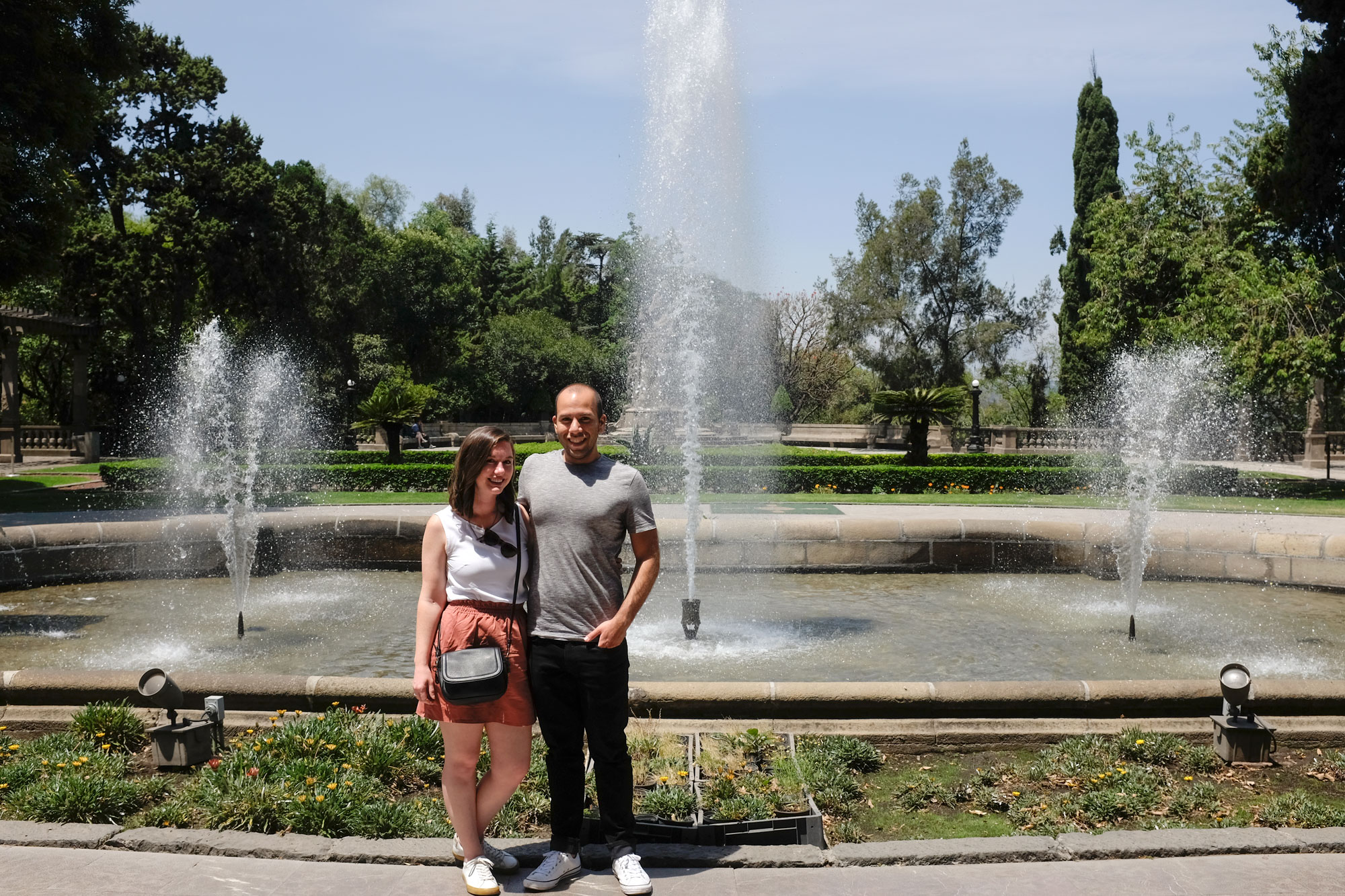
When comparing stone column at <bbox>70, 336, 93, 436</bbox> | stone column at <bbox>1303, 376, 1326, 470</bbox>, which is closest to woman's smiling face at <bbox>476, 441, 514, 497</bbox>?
stone column at <bbox>1303, 376, 1326, 470</bbox>

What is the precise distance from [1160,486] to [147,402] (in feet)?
117

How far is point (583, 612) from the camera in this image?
4.06 m

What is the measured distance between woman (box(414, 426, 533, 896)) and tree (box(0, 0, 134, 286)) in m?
11.0

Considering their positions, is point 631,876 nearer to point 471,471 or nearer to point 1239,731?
point 471,471

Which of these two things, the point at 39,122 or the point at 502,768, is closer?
the point at 502,768

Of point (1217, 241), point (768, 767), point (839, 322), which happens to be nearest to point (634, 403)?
point (839, 322)

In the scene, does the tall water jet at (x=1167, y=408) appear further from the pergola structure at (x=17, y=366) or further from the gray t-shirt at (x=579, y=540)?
the pergola structure at (x=17, y=366)

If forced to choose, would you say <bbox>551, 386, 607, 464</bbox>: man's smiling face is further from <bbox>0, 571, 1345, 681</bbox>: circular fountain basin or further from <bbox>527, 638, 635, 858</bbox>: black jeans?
<bbox>0, 571, 1345, 681</bbox>: circular fountain basin

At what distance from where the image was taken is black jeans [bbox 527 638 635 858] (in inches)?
160

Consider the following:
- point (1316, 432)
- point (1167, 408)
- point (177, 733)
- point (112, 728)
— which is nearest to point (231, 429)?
point (1167, 408)

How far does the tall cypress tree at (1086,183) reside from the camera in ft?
146

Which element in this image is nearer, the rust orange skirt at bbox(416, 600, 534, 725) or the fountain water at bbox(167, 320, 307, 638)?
the rust orange skirt at bbox(416, 600, 534, 725)

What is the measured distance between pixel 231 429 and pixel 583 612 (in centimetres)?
3511

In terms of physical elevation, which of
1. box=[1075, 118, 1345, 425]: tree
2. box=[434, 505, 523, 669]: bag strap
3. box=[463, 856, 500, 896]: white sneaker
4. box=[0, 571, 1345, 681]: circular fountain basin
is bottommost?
box=[0, 571, 1345, 681]: circular fountain basin
